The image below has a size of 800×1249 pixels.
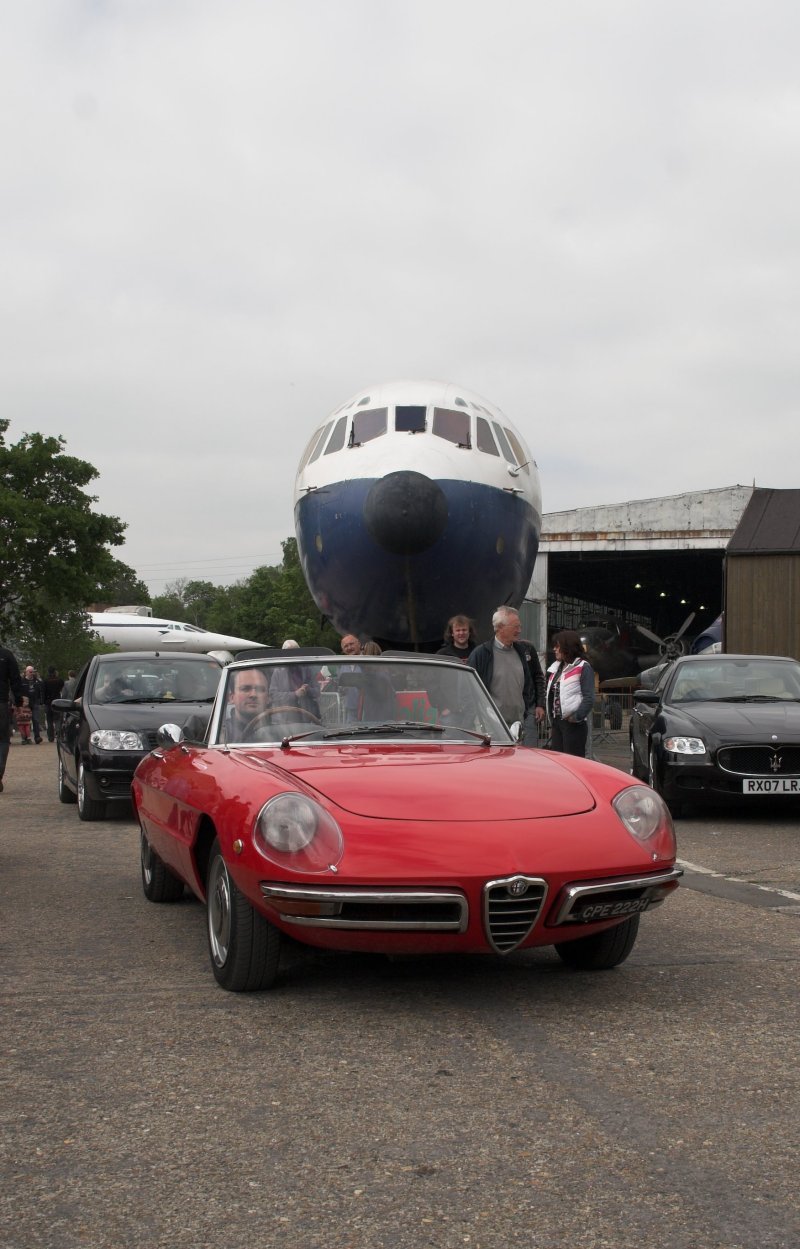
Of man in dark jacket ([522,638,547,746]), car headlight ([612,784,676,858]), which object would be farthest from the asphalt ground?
man in dark jacket ([522,638,547,746])

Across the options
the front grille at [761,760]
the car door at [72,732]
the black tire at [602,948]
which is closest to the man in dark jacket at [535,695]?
the front grille at [761,760]

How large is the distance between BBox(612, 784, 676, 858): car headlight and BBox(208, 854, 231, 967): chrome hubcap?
1.43 m

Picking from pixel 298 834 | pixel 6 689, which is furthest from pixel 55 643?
pixel 298 834

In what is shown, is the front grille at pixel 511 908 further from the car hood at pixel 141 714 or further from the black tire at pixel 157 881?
the car hood at pixel 141 714

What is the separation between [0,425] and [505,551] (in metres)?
33.4

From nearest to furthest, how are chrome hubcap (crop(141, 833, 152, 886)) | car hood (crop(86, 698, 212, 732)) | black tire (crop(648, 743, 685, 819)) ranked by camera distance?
chrome hubcap (crop(141, 833, 152, 886))
black tire (crop(648, 743, 685, 819))
car hood (crop(86, 698, 212, 732))

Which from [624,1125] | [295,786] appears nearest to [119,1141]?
[624,1125]

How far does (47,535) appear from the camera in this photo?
42625 millimetres

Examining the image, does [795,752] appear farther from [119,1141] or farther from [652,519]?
[652,519]

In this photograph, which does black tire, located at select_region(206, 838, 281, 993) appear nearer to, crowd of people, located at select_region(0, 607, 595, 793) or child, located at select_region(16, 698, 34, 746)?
crowd of people, located at select_region(0, 607, 595, 793)

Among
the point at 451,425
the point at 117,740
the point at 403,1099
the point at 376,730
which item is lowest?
the point at 403,1099

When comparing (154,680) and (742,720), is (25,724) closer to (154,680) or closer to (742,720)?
(154,680)

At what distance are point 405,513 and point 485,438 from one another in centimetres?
240

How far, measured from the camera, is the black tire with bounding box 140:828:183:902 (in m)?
6.59
